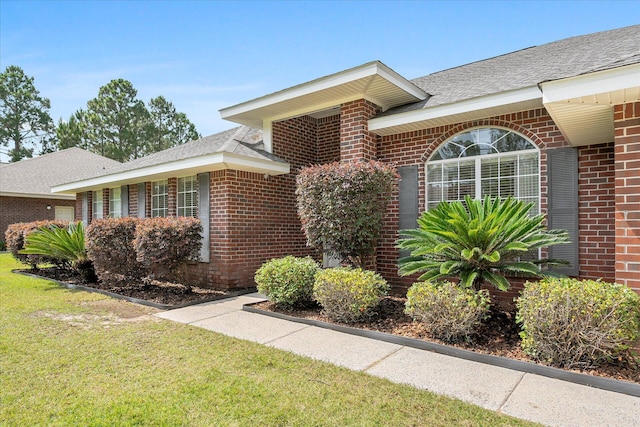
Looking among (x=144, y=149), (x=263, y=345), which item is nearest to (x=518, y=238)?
(x=263, y=345)

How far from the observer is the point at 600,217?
5156 millimetres

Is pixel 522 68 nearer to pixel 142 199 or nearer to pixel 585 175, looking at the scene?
pixel 585 175

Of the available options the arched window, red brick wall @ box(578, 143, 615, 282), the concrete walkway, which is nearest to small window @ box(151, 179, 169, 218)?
the concrete walkway

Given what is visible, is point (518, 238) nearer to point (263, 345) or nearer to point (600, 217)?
point (600, 217)

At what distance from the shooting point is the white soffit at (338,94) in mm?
6383

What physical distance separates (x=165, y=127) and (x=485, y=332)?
125ft

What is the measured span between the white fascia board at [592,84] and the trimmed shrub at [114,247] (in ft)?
25.6

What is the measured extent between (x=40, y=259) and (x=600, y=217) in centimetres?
1396

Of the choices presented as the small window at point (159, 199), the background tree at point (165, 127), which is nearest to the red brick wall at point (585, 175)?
the small window at point (159, 199)

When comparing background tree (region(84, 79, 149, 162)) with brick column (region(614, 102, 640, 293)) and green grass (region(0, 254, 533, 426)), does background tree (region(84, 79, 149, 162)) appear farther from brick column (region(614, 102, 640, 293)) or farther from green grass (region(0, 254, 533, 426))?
brick column (region(614, 102, 640, 293))

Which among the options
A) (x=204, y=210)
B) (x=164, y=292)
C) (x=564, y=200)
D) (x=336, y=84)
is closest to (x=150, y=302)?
(x=164, y=292)

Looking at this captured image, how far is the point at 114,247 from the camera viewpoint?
311 inches

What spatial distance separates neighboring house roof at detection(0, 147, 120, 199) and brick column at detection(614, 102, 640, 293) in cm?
2371

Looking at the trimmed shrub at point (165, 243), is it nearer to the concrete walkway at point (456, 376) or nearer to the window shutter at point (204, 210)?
the window shutter at point (204, 210)
